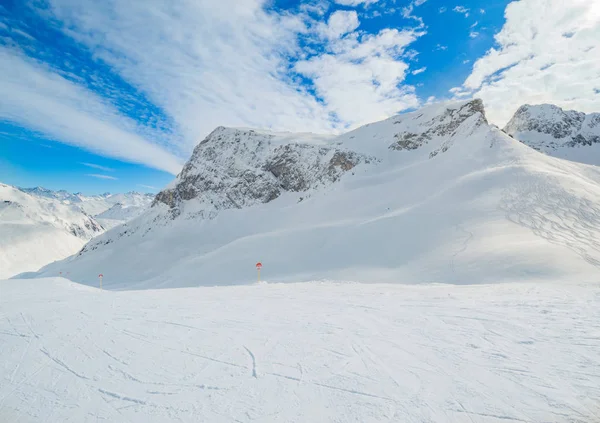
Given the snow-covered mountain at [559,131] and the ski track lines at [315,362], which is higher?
the snow-covered mountain at [559,131]

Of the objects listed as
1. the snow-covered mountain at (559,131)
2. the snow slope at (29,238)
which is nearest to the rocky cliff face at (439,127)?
the snow-covered mountain at (559,131)

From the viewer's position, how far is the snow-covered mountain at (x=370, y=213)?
13.0 meters

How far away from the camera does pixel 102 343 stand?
5.45m

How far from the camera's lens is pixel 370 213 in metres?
24.9

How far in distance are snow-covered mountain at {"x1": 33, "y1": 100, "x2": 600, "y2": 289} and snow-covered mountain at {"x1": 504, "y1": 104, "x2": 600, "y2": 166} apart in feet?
186

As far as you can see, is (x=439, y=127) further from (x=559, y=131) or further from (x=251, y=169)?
(x=559, y=131)

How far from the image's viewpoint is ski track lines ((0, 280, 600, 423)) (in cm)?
333

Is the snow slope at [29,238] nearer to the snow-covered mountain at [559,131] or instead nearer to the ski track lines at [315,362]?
the ski track lines at [315,362]

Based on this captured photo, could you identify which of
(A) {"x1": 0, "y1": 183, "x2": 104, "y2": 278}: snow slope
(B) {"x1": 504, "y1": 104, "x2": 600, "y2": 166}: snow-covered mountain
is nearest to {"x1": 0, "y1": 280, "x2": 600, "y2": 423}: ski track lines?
(B) {"x1": 504, "y1": 104, "x2": 600, "y2": 166}: snow-covered mountain

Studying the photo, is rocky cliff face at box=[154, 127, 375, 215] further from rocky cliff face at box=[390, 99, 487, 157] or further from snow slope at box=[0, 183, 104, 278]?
snow slope at box=[0, 183, 104, 278]

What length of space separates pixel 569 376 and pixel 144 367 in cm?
609

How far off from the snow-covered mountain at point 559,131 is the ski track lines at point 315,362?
99213mm

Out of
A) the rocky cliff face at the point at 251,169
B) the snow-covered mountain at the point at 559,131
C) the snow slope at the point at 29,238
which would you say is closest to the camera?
the rocky cliff face at the point at 251,169

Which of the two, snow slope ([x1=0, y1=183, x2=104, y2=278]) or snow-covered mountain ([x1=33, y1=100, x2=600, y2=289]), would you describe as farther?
snow slope ([x1=0, y1=183, x2=104, y2=278])
